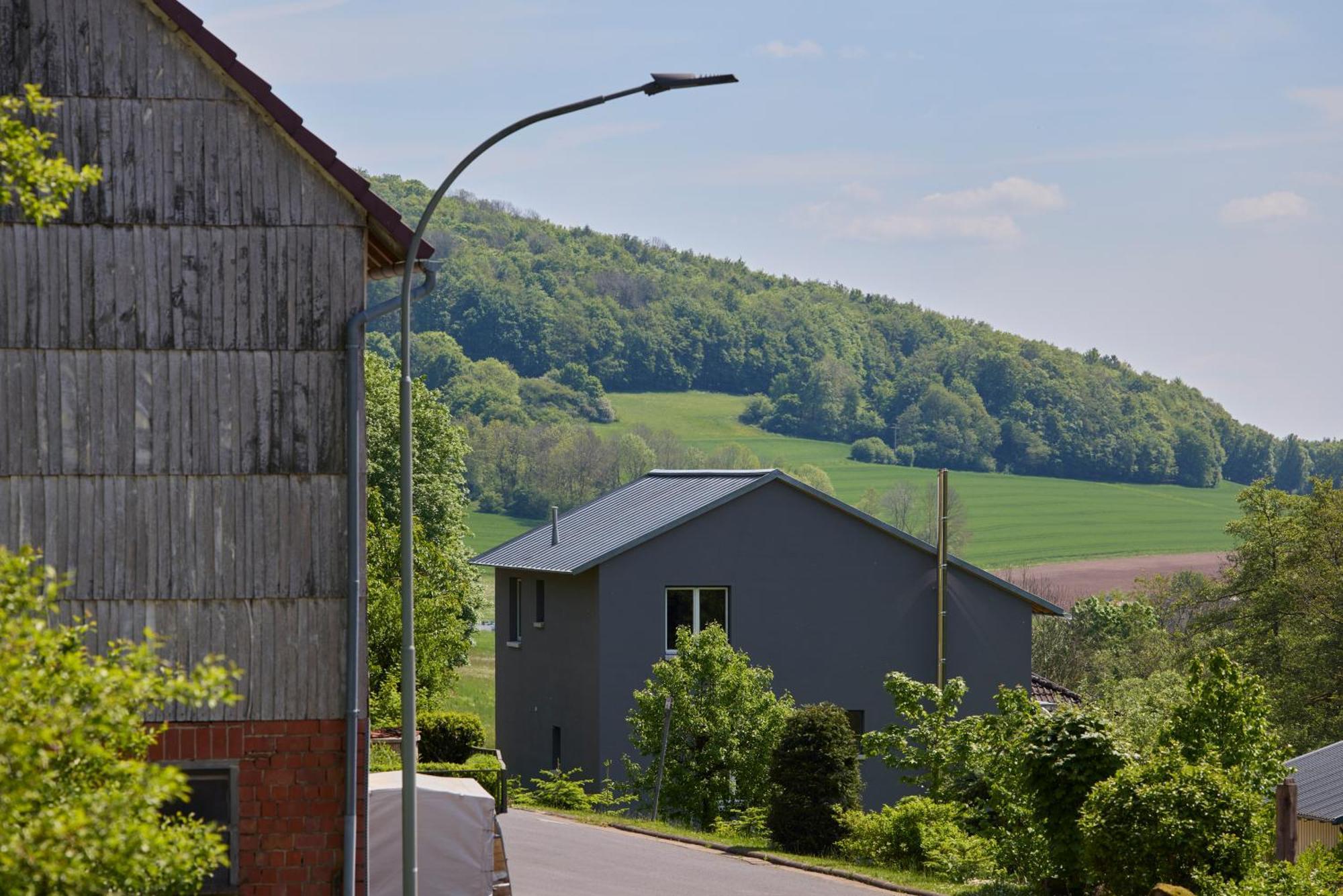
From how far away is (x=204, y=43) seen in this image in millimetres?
13789

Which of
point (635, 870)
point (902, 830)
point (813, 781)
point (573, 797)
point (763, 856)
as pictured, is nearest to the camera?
point (635, 870)

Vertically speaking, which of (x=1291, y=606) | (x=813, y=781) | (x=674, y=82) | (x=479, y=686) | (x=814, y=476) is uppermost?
(x=674, y=82)

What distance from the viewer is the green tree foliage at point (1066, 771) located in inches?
723

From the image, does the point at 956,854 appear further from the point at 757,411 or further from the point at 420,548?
the point at 757,411

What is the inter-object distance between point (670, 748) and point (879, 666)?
801 centimetres

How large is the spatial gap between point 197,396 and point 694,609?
79.4 feet

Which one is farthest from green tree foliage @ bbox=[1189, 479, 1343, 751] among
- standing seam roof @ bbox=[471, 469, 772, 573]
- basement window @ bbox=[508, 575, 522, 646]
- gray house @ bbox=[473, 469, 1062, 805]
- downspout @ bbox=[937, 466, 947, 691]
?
basement window @ bbox=[508, 575, 522, 646]

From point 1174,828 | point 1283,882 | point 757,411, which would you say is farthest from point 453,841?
point 757,411

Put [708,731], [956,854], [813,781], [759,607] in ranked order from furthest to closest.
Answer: [759,607] → [708,731] → [813,781] → [956,854]

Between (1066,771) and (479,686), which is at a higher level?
(1066,771)

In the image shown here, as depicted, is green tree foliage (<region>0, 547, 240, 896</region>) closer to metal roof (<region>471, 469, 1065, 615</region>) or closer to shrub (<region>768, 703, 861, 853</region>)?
shrub (<region>768, 703, 861, 853</region>)

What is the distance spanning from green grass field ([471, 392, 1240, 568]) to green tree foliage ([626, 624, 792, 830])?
216 ft

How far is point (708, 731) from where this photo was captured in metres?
31.5

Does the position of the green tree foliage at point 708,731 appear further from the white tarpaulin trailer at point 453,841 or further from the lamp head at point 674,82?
the lamp head at point 674,82
